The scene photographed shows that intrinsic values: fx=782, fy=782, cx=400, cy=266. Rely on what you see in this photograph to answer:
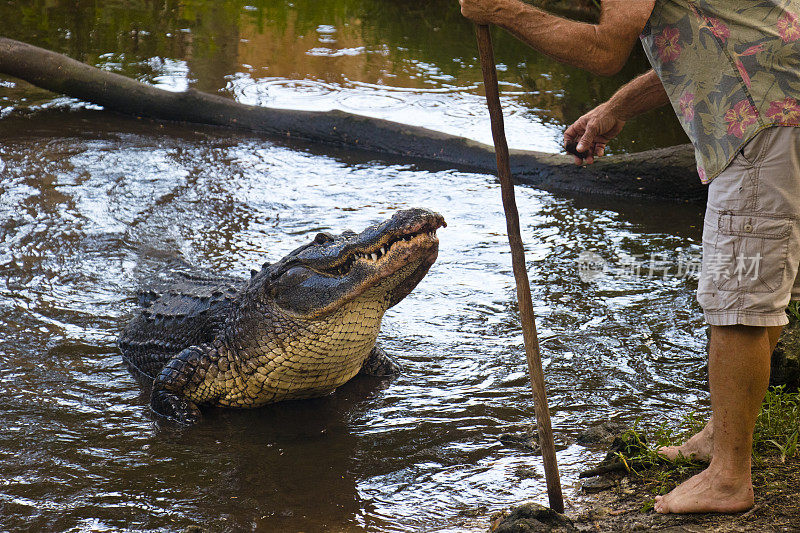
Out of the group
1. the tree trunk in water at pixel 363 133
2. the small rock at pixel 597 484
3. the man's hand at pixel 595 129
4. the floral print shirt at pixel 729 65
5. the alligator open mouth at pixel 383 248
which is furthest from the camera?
the tree trunk in water at pixel 363 133

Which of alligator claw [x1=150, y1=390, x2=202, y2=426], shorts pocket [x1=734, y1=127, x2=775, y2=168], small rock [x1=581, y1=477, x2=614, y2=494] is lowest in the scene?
small rock [x1=581, y1=477, x2=614, y2=494]

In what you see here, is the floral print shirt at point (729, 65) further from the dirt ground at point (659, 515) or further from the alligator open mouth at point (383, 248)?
the alligator open mouth at point (383, 248)

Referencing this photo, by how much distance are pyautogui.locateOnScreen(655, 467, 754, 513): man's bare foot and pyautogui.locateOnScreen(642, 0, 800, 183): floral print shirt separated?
39.0 inches

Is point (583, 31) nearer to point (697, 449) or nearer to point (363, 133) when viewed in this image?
point (697, 449)

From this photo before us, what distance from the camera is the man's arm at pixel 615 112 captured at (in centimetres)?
304

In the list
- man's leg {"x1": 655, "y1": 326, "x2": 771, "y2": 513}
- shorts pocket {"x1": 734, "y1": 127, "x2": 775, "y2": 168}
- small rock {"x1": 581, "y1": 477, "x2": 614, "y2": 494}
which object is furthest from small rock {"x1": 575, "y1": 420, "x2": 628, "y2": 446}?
shorts pocket {"x1": 734, "y1": 127, "x2": 775, "y2": 168}

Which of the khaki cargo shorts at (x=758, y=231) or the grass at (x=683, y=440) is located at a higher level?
the khaki cargo shorts at (x=758, y=231)

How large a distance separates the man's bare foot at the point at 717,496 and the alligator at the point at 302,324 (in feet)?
5.21

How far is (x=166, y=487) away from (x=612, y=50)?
8.05 feet

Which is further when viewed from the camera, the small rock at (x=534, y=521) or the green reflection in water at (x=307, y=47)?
the green reflection in water at (x=307, y=47)

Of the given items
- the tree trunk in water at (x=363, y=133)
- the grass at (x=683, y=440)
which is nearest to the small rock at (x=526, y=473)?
the grass at (x=683, y=440)

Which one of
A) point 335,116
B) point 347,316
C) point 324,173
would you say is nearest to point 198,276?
point 347,316

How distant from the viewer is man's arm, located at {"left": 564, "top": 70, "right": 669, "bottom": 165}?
304cm

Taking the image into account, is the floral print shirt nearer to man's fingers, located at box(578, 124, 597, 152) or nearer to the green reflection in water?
man's fingers, located at box(578, 124, 597, 152)
